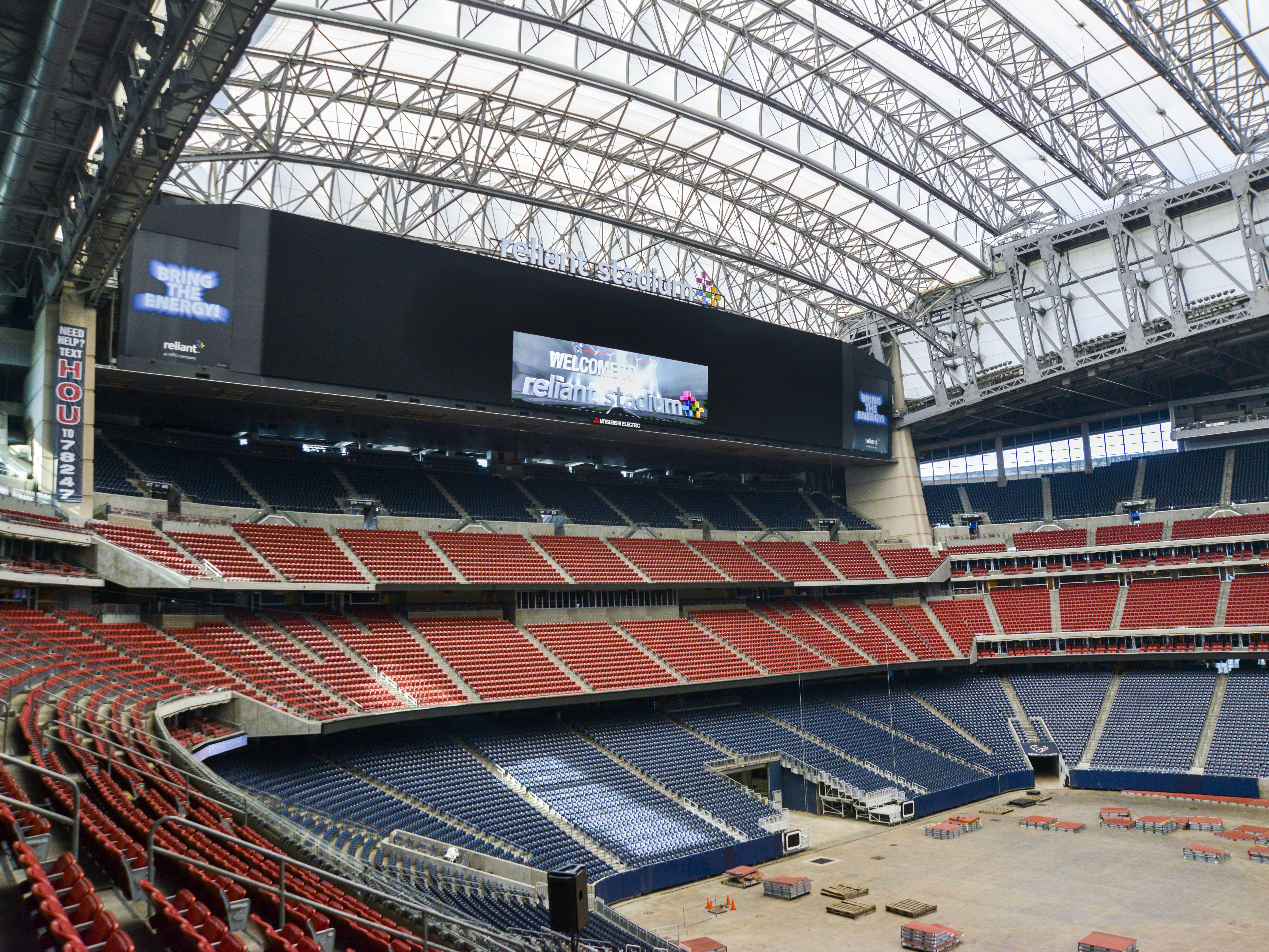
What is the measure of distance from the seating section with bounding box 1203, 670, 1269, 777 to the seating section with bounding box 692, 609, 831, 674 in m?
17.1

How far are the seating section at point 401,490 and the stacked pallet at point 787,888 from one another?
21.6 metres

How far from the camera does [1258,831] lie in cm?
3256

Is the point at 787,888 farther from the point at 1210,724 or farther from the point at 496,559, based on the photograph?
the point at 1210,724

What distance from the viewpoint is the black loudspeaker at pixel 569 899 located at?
11.7m

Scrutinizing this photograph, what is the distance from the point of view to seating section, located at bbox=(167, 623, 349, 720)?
27422mm

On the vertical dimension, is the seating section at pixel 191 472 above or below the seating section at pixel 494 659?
above

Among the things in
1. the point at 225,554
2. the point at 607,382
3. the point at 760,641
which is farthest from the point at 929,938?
the point at 607,382

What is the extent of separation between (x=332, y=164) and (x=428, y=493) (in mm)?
15561

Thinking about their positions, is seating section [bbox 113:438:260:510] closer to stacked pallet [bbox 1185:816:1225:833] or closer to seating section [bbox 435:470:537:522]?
seating section [bbox 435:470:537:522]

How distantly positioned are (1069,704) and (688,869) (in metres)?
27.1

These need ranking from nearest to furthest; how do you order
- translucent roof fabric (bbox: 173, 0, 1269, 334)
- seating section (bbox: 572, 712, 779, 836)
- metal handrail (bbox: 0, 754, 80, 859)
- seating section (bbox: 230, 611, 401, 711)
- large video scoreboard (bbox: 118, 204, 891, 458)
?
metal handrail (bbox: 0, 754, 80, 859), seating section (bbox: 230, 611, 401, 711), large video scoreboard (bbox: 118, 204, 891, 458), translucent roof fabric (bbox: 173, 0, 1269, 334), seating section (bbox: 572, 712, 779, 836)

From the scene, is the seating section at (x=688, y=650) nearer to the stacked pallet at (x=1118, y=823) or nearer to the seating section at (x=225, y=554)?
the stacked pallet at (x=1118, y=823)

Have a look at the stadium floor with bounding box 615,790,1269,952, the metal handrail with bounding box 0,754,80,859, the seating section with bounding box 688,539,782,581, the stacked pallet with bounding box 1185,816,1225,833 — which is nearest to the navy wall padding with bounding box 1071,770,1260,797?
the stadium floor with bounding box 615,790,1269,952

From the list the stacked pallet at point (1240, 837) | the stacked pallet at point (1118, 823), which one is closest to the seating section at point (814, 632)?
the stacked pallet at point (1118, 823)
